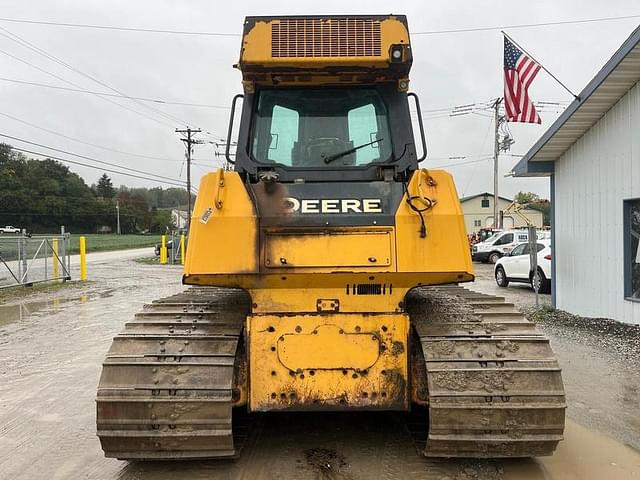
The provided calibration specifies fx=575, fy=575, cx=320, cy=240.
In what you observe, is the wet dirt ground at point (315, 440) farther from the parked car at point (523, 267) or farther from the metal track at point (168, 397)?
the parked car at point (523, 267)

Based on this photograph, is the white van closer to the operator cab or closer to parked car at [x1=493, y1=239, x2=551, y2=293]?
parked car at [x1=493, y1=239, x2=551, y2=293]

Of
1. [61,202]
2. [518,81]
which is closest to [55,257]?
[518,81]

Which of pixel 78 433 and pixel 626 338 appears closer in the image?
pixel 78 433

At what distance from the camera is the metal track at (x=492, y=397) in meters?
3.51

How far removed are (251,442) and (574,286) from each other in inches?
332

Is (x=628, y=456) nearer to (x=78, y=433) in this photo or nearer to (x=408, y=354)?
(x=408, y=354)

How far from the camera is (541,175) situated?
40.6 feet

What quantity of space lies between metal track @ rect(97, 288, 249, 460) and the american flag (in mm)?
9836

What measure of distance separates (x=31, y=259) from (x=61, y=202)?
2466 inches

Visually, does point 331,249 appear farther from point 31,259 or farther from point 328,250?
point 31,259

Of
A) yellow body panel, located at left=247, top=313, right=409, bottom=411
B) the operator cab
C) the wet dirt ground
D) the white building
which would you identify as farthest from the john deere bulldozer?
the white building

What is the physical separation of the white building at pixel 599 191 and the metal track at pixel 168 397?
7663mm

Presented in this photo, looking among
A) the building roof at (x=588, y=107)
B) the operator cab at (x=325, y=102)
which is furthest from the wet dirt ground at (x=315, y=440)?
the building roof at (x=588, y=107)

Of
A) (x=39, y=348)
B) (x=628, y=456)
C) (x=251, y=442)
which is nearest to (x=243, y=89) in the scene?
(x=251, y=442)
